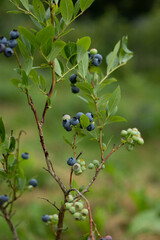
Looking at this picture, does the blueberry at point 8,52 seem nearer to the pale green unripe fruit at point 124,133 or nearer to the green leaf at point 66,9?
the green leaf at point 66,9

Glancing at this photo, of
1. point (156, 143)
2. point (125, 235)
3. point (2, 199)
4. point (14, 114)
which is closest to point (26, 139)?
point (14, 114)

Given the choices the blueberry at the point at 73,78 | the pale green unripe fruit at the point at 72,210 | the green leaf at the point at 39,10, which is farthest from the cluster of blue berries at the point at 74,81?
the pale green unripe fruit at the point at 72,210

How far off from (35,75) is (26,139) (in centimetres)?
393

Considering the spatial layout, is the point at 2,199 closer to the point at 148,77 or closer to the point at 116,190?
the point at 116,190

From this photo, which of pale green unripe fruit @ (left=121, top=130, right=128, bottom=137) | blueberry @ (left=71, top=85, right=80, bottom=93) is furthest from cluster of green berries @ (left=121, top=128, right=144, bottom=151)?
blueberry @ (left=71, top=85, right=80, bottom=93)

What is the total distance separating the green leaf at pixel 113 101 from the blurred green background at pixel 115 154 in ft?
0.32

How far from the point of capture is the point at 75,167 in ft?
1.95

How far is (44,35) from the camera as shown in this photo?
1.81 ft

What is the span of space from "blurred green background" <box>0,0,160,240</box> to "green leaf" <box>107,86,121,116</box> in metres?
0.10

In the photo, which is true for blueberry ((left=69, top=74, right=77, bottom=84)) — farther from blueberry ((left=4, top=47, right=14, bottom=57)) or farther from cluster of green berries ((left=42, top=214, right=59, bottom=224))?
cluster of green berries ((left=42, top=214, right=59, bottom=224))

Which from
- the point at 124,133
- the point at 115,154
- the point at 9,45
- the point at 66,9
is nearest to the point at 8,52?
the point at 9,45

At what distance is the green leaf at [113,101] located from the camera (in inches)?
24.5

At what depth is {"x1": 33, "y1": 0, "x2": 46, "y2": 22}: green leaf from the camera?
59 cm

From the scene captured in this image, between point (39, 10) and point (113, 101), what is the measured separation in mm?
200
